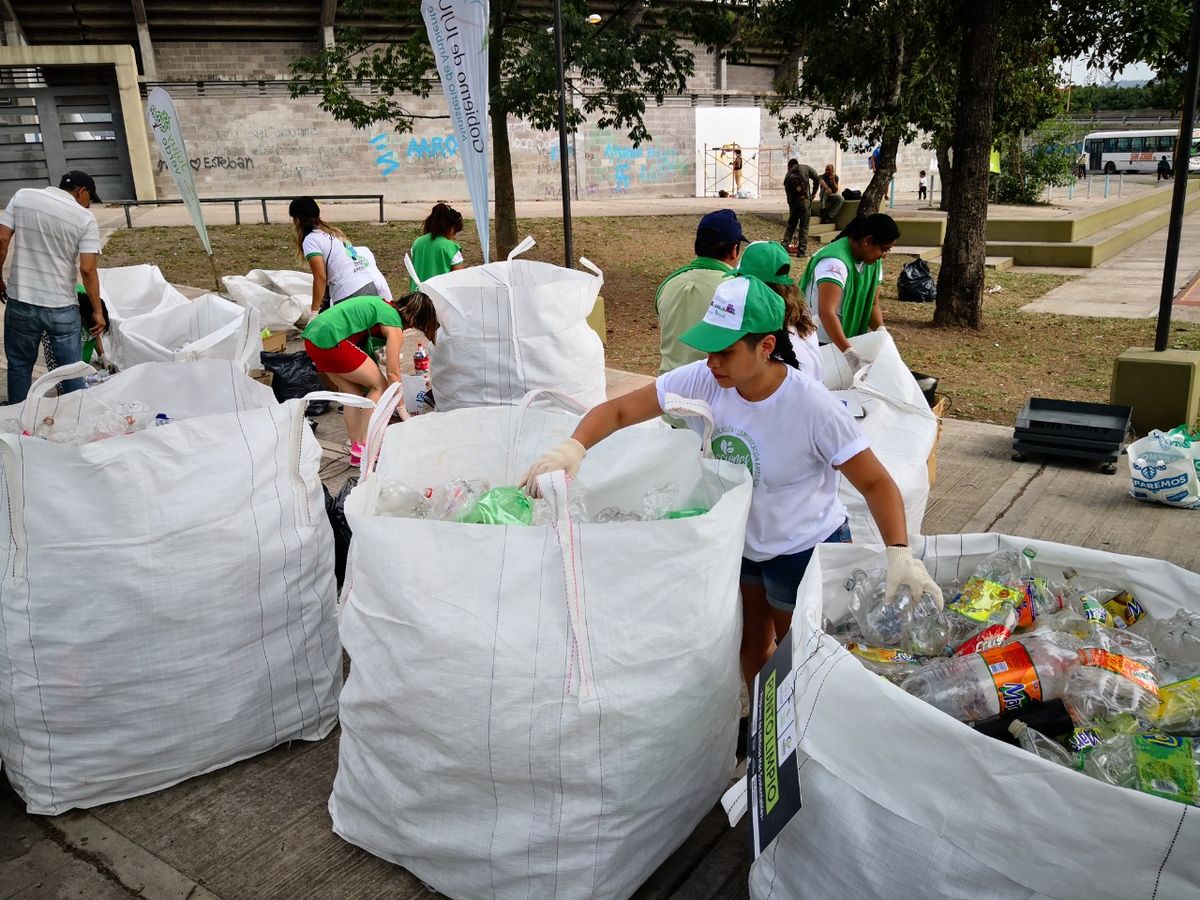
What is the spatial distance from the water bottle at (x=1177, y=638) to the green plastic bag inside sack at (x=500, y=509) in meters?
1.52

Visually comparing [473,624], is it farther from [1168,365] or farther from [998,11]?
[998,11]

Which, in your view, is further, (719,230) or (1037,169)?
(1037,169)

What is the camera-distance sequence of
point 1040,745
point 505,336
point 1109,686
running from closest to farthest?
point 1040,745
point 1109,686
point 505,336

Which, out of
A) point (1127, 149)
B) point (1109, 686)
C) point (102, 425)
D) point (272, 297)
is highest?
point (1127, 149)

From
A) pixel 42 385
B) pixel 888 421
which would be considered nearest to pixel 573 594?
pixel 42 385

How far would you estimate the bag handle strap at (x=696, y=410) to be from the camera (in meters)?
2.34

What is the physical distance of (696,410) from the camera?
234cm

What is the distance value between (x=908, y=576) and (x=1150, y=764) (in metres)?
0.65

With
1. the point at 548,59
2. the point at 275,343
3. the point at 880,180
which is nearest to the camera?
the point at 275,343

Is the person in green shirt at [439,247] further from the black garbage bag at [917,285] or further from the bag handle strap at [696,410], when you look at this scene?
the black garbage bag at [917,285]

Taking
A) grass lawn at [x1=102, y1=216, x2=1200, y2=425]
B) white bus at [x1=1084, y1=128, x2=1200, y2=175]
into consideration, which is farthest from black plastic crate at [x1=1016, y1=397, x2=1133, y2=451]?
white bus at [x1=1084, y1=128, x2=1200, y2=175]

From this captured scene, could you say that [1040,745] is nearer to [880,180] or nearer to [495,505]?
[495,505]

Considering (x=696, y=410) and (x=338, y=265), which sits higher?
(x=338, y=265)

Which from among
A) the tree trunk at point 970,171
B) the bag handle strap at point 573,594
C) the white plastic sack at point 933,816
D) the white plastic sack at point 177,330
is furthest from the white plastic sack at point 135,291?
the tree trunk at point 970,171
